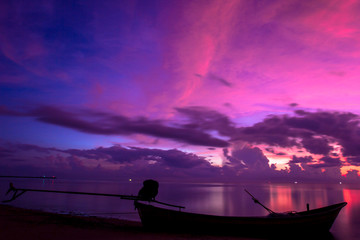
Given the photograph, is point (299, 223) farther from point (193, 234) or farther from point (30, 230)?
point (30, 230)

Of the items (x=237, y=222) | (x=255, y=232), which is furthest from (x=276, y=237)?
(x=237, y=222)

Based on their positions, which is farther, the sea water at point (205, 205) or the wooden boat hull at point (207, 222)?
the sea water at point (205, 205)

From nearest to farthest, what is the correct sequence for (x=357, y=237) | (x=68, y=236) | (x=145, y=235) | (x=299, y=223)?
1. (x=68, y=236)
2. (x=145, y=235)
3. (x=299, y=223)
4. (x=357, y=237)

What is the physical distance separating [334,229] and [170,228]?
64.4ft

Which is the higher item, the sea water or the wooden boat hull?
the wooden boat hull

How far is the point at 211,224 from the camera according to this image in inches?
618

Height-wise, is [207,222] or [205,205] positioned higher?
[207,222]

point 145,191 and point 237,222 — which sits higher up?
point 145,191

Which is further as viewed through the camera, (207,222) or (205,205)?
(205,205)

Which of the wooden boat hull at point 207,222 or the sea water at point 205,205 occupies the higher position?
the wooden boat hull at point 207,222

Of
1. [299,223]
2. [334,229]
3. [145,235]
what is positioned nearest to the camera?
[145,235]

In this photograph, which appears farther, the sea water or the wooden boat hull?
the sea water

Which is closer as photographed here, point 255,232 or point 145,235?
point 145,235

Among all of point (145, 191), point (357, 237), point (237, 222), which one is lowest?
point (357, 237)
